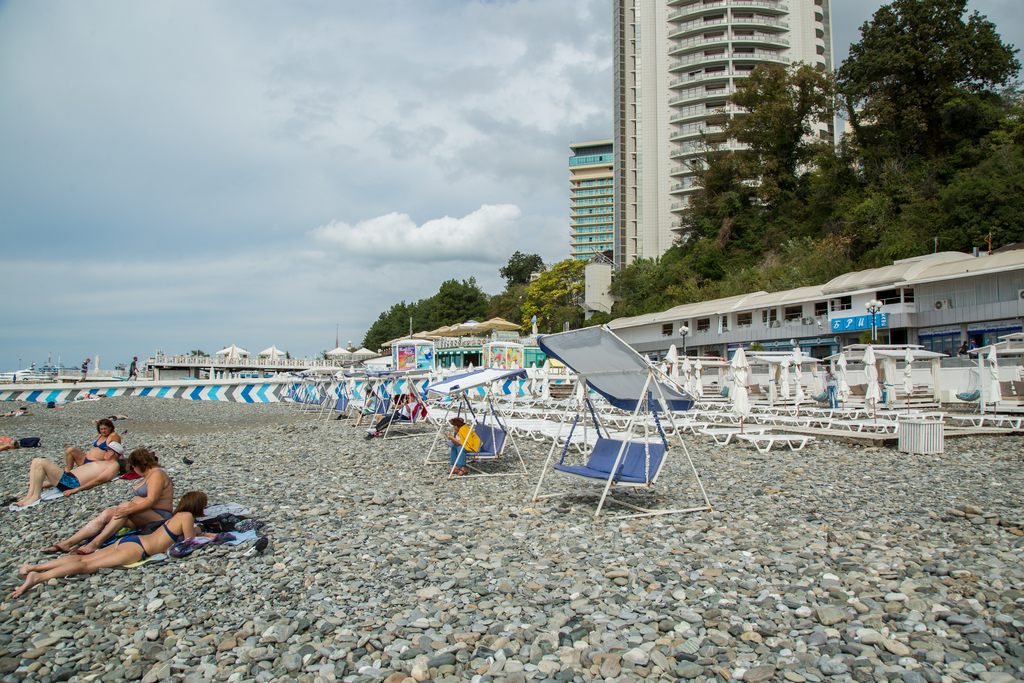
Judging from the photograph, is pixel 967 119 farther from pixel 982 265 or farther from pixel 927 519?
pixel 927 519

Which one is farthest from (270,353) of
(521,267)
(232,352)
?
(521,267)

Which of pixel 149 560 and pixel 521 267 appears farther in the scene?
pixel 521 267

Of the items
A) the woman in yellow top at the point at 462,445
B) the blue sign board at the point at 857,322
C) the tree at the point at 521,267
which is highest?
the tree at the point at 521,267

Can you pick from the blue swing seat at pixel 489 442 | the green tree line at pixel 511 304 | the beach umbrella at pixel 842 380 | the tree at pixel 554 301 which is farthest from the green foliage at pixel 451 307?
the blue swing seat at pixel 489 442

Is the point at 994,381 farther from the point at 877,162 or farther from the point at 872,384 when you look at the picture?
the point at 877,162

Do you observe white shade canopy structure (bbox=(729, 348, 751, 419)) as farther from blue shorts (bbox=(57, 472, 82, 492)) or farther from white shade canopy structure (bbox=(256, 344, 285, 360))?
white shade canopy structure (bbox=(256, 344, 285, 360))

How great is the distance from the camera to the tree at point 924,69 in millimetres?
35844

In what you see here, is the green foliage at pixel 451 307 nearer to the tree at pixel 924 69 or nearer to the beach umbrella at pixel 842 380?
the tree at pixel 924 69

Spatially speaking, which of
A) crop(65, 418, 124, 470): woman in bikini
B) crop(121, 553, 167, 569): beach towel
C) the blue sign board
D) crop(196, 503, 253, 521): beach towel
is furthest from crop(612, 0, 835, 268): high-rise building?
crop(121, 553, 167, 569): beach towel

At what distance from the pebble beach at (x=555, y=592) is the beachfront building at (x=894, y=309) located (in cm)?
2417

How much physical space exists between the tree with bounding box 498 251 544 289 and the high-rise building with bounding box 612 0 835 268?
3189 cm

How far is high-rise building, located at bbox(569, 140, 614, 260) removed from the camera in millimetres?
115812

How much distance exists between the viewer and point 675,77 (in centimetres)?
6556

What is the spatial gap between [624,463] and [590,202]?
115846mm
